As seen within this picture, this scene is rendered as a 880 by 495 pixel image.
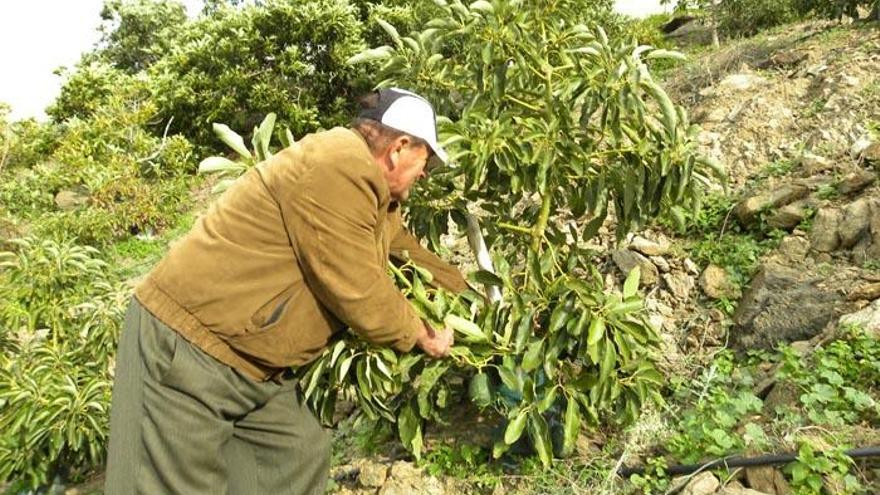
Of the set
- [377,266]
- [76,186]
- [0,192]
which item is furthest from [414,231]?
[0,192]

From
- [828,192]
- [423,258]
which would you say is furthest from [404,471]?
[828,192]

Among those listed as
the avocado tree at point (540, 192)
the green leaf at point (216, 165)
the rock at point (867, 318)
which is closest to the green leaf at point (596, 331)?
the avocado tree at point (540, 192)

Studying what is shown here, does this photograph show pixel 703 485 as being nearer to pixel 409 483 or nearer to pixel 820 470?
pixel 820 470

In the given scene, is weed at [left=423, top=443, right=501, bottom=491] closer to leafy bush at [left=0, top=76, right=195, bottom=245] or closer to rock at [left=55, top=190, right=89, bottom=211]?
leafy bush at [left=0, top=76, right=195, bottom=245]

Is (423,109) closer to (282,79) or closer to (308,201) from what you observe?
(308,201)

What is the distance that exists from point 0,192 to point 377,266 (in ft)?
38.0

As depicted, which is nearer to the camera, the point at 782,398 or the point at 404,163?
the point at 404,163

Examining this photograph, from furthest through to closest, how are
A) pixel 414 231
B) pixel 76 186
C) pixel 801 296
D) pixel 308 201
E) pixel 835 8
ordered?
pixel 76 186 → pixel 835 8 → pixel 801 296 → pixel 414 231 → pixel 308 201

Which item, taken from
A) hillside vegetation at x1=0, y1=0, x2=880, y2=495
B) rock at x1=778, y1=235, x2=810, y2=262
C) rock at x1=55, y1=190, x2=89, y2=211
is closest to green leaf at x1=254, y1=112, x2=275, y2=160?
hillside vegetation at x1=0, y1=0, x2=880, y2=495

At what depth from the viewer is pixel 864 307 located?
9.15ft

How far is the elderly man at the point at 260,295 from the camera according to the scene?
71.2 inches

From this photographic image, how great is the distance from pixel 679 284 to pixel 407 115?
8.17 ft

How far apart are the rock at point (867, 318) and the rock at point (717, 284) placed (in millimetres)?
774

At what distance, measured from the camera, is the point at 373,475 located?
2.83 m
